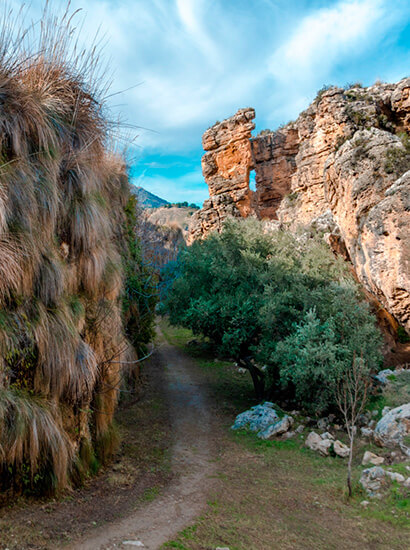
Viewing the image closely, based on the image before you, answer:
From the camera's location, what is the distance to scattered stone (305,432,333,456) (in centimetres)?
755

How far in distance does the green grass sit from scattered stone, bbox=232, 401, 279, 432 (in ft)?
1.89

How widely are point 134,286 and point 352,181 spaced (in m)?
6.60

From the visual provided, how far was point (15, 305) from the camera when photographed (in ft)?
14.6

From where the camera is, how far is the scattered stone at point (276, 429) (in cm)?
840

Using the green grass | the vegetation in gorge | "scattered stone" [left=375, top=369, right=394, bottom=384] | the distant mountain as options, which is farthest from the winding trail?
the distant mountain

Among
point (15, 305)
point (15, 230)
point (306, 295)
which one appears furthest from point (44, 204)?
point (306, 295)

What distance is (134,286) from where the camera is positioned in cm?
1051

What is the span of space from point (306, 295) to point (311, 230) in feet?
14.1

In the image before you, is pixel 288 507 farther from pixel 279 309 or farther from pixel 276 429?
pixel 279 309

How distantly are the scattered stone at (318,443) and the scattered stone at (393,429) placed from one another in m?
1.00

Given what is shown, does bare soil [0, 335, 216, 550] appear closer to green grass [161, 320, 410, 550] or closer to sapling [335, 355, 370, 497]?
green grass [161, 320, 410, 550]

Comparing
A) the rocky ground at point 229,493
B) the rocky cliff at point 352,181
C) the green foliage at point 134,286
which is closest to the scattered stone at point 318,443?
the rocky ground at point 229,493

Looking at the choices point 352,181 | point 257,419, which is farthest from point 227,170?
point 257,419

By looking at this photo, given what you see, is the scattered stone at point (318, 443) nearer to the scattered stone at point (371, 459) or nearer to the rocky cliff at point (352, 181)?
the scattered stone at point (371, 459)
